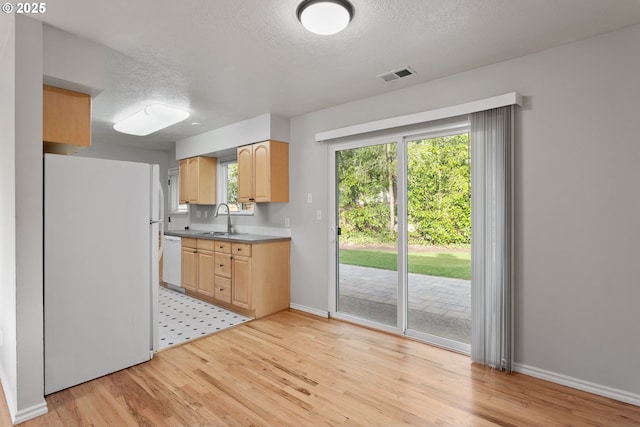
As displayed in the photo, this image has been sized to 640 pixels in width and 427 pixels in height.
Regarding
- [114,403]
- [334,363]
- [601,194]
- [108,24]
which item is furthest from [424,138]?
[114,403]

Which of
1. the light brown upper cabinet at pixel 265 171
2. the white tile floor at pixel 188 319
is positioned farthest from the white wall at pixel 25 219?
the light brown upper cabinet at pixel 265 171

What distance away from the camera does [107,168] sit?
8.25 feet

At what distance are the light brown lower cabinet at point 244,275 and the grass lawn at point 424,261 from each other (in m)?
0.94

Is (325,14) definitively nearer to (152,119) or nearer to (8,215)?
(8,215)

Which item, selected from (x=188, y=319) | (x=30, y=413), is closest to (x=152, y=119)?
(x=188, y=319)

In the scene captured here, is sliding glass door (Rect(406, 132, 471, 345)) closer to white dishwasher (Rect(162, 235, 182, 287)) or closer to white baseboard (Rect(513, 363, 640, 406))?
white baseboard (Rect(513, 363, 640, 406))

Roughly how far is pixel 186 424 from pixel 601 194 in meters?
3.10

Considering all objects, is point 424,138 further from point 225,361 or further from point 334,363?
point 225,361

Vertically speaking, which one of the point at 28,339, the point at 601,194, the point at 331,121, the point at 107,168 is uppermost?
the point at 331,121

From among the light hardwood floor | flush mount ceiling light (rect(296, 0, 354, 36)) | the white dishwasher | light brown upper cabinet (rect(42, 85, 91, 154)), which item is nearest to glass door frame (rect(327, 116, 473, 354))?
the light hardwood floor

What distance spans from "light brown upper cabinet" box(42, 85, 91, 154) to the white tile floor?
75.1 inches

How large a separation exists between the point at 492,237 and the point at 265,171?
2682mm

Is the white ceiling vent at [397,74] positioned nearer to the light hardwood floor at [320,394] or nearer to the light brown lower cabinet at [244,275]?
the light brown lower cabinet at [244,275]

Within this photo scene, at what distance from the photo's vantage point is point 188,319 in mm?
3859
